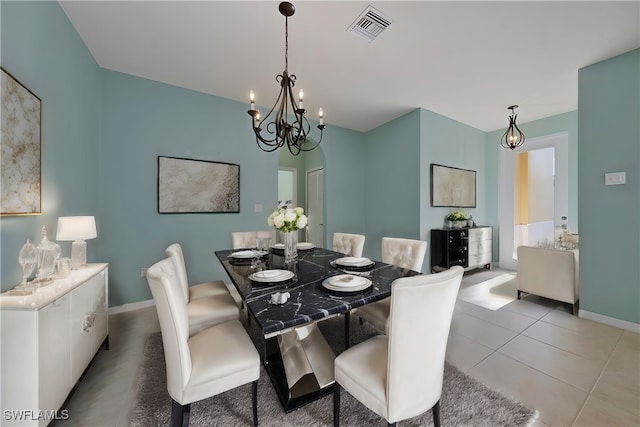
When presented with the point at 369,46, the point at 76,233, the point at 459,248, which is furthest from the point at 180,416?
the point at 459,248

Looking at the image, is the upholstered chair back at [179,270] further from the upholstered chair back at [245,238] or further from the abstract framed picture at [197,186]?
the abstract framed picture at [197,186]

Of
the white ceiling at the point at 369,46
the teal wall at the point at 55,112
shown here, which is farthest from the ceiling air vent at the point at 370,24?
the teal wall at the point at 55,112

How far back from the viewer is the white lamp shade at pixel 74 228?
179 cm

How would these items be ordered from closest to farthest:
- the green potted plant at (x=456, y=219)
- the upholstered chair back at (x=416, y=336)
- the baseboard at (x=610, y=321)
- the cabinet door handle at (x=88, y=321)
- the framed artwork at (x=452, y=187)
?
1. the upholstered chair back at (x=416, y=336)
2. the cabinet door handle at (x=88, y=321)
3. the baseboard at (x=610, y=321)
4. the framed artwork at (x=452, y=187)
5. the green potted plant at (x=456, y=219)

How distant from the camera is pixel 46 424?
1.22m

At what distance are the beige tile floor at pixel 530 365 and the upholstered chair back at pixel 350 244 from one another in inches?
45.8

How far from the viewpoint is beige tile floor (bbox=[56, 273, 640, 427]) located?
144 cm

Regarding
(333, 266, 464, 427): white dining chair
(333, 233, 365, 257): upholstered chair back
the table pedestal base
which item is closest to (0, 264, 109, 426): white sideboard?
the table pedestal base

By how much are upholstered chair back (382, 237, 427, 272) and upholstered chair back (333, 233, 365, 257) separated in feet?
0.99

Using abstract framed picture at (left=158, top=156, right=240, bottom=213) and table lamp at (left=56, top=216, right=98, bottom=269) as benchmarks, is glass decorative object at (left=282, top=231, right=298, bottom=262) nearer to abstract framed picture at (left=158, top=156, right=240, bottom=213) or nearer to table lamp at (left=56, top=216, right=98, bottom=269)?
table lamp at (left=56, top=216, right=98, bottom=269)

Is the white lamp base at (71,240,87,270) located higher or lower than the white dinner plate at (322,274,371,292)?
higher

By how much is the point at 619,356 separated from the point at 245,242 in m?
3.49

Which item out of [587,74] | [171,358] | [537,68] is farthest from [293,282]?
[587,74]

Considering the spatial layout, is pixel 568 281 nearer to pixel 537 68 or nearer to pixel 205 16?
pixel 537 68
